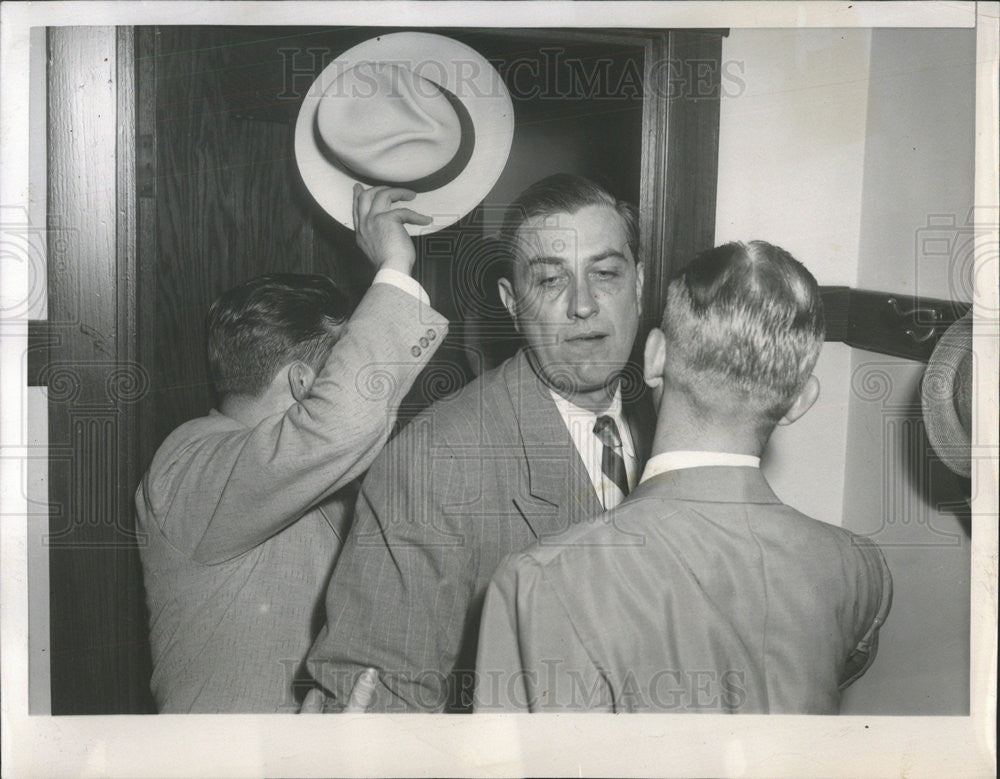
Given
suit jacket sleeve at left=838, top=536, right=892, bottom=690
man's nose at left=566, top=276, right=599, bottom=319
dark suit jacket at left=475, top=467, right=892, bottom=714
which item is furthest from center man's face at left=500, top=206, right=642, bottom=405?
suit jacket sleeve at left=838, top=536, right=892, bottom=690

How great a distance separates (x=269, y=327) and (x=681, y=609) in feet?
2.62

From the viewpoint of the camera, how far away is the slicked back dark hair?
149 cm

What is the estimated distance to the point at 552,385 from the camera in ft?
4.95

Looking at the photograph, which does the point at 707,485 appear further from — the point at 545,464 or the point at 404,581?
the point at 404,581

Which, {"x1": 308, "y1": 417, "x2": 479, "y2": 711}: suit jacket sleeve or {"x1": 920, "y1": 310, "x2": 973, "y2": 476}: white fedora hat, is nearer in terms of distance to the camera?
{"x1": 308, "y1": 417, "x2": 479, "y2": 711}: suit jacket sleeve

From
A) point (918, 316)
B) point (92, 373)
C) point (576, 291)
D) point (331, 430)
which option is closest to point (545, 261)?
point (576, 291)

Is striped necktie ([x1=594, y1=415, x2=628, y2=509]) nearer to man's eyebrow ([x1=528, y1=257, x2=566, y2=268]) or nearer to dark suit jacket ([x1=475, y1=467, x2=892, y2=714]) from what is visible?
dark suit jacket ([x1=475, y1=467, x2=892, y2=714])

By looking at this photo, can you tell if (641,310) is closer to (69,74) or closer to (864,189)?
(864,189)

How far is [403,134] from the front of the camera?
4.93 feet

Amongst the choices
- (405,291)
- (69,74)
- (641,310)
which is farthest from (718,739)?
(69,74)

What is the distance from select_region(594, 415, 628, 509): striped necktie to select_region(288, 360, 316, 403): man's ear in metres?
0.46

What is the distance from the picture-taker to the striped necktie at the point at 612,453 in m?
1.51

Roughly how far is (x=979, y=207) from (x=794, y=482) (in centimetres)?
56

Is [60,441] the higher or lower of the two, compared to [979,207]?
lower
